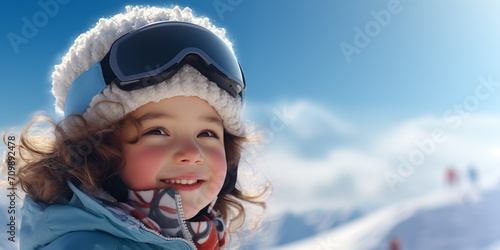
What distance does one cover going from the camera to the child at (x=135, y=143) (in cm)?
161

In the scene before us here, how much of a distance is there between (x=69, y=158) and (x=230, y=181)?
0.88m

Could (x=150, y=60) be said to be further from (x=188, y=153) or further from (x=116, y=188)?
(x=116, y=188)

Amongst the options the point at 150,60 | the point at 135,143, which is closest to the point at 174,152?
the point at 135,143

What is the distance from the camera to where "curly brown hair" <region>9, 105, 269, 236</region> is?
173 cm

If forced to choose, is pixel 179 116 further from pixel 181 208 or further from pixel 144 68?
pixel 181 208

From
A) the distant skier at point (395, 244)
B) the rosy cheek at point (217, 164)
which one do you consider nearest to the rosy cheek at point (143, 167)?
the rosy cheek at point (217, 164)

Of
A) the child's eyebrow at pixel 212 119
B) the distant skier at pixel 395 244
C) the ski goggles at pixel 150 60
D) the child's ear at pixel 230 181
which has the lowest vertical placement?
the child's ear at pixel 230 181

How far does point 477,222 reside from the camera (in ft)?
36.7

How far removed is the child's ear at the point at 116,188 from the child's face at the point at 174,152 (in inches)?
1.2

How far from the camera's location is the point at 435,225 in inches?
454

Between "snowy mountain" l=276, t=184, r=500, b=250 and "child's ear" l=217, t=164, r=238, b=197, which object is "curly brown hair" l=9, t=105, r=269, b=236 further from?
"snowy mountain" l=276, t=184, r=500, b=250

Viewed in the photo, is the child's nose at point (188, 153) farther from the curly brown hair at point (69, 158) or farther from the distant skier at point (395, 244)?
the distant skier at point (395, 244)

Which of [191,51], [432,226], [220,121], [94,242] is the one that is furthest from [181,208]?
[432,226]

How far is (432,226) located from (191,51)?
11.6 metres
